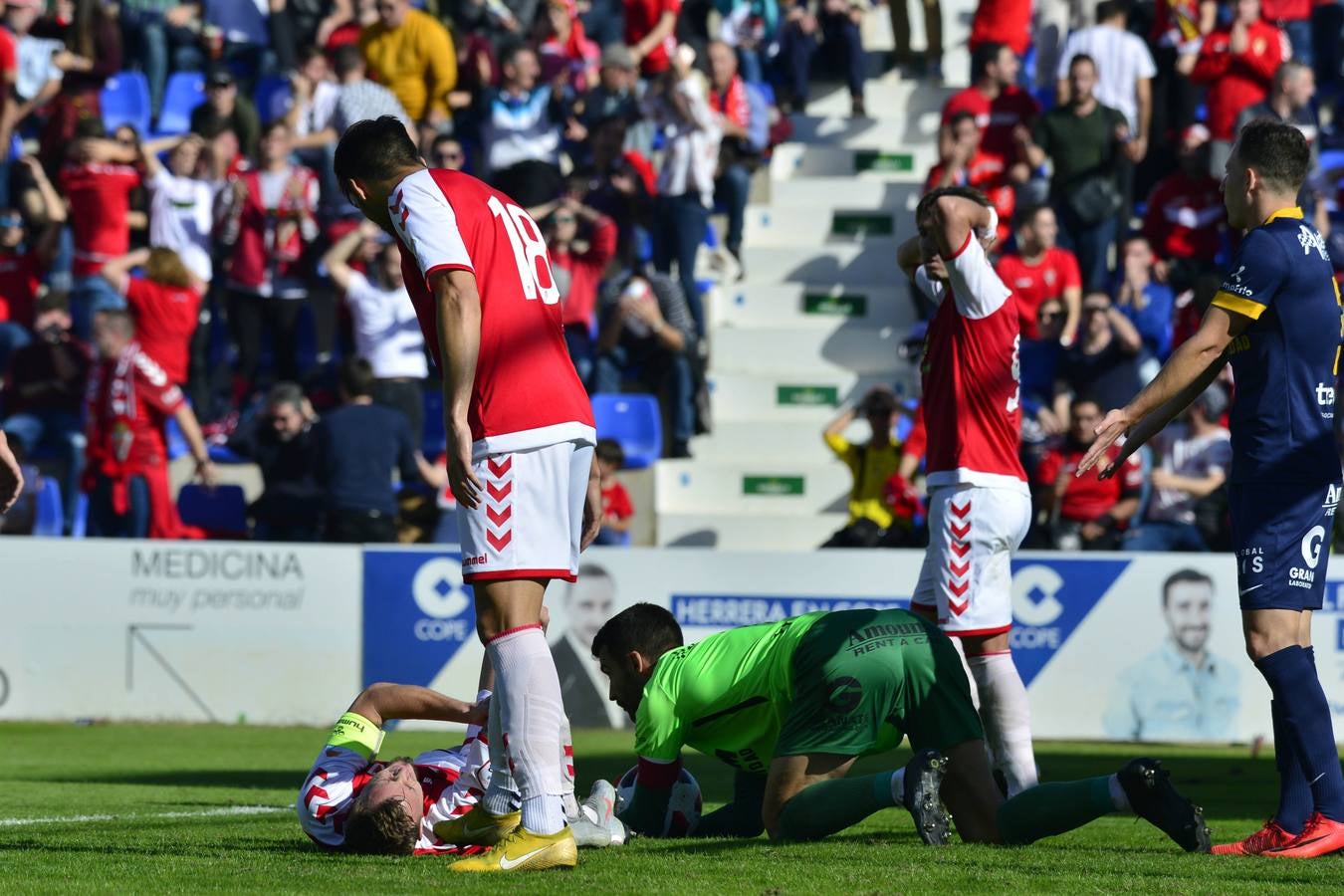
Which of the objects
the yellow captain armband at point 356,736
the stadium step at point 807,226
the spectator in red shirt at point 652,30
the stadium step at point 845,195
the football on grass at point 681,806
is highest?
the spectator in red shirt at point 652,30

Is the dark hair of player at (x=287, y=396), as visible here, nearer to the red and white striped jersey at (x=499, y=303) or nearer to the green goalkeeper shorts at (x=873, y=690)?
the green goalkeeper shorts at (x=873, y=690)

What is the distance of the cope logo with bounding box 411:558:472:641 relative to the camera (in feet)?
Answer: 43.1

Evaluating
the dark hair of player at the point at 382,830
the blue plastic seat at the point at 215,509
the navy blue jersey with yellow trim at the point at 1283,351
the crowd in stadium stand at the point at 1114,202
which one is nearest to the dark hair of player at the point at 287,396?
the blue plastic seat at the point at 215,509

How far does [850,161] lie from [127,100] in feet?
24.6

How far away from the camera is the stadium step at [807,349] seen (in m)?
17.1

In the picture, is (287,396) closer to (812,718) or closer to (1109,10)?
(1109,10)

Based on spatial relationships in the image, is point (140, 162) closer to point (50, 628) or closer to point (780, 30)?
point (50, 628)

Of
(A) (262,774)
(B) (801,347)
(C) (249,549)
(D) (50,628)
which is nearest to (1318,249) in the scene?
(A) (262,774)

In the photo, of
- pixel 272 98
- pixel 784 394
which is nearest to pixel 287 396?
pixel 784 394

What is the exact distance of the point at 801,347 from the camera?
1733cm

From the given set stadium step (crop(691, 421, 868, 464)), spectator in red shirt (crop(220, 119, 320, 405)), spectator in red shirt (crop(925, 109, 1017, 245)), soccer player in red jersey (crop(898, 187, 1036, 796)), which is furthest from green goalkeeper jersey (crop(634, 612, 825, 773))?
spectator in red shirt (crop(220, 119, 320, 405))

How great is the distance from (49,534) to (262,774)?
6145mm

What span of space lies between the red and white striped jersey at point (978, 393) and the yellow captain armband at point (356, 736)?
2.41 m

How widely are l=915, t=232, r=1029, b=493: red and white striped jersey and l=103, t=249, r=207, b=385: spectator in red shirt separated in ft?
31.1
